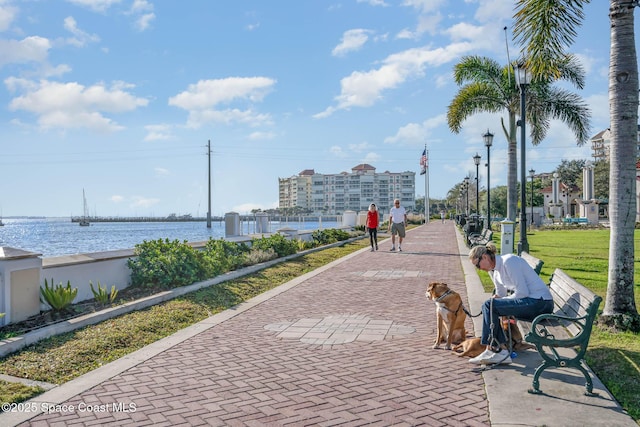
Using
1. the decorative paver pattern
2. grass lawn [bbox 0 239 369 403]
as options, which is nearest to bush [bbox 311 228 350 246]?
grass lawn [bbox 0 239 369 403]

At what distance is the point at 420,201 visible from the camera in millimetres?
149500

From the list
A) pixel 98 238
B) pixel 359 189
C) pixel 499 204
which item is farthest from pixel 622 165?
pixel 359 189

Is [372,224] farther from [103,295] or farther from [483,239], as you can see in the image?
[103,295]

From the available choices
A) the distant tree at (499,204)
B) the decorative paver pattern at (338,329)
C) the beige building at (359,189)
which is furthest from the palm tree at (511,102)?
the beige building at (359,189)

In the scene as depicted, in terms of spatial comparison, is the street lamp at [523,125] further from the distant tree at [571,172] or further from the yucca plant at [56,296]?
the distant tree at [571,172]

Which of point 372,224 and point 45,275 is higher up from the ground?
point 372,224

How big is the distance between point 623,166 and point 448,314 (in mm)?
3044

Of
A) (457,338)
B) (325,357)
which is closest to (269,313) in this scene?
(325,357)

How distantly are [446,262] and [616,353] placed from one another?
9766mm

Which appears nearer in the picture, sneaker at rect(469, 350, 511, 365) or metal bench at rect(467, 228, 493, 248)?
sneaker at rect(469, 350, 511, 365)

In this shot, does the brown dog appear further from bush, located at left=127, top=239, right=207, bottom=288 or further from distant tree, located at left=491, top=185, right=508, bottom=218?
distant tree, located at left=491, top=185, right=508, bottom=218

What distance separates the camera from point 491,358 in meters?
5.35

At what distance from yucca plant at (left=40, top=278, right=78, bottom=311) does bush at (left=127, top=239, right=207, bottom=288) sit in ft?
6.63

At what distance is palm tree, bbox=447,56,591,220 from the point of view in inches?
812
